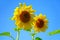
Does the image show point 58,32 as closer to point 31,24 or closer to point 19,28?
point 31,24

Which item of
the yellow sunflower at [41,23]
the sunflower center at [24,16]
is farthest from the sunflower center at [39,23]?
the sunflower center at [24,16]

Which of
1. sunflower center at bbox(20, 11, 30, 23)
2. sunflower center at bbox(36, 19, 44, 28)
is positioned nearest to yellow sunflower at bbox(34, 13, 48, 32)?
sunflower center at bbox(36, 19, 44, 28)

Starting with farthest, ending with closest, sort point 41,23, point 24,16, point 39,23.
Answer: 1. point 41,23
2. point 39,23
3. point 24,16

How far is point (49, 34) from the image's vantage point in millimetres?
1736

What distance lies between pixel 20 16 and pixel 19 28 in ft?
1.03

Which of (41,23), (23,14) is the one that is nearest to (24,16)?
(23,14)

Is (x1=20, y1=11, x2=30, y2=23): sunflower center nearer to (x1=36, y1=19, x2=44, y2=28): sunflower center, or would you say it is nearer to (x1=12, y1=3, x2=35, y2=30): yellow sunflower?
(x1=12, y1=3, x2=35, y2=30): yellow sunflower

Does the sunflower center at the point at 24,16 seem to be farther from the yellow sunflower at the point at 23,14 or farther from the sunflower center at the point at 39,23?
the sunflower center at the point at 39,23

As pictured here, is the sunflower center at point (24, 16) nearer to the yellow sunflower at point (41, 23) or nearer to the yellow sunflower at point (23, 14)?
the yellow sunflower at point (23, 14)

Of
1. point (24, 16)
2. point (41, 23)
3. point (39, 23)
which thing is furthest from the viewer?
point (41, 23)

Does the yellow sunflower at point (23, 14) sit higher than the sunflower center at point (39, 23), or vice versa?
the sunflower center at point (39, 23)

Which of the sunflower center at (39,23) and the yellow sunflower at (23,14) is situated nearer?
the yellow sunflower at (23,14)

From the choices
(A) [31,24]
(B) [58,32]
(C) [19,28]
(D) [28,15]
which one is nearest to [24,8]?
(D) [28,15]

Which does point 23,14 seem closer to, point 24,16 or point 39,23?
point 24,16
